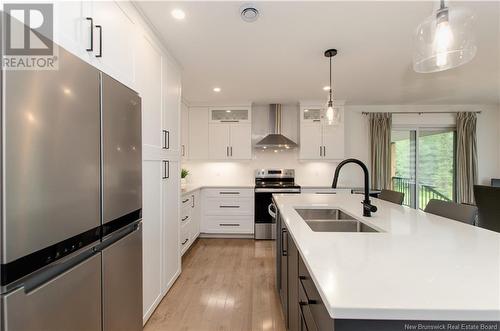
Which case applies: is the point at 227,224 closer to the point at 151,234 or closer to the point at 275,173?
the point at 275,173

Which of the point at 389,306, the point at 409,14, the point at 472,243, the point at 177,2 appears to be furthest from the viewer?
the point at 409,14

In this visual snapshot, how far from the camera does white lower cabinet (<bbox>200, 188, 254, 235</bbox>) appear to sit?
414 cm

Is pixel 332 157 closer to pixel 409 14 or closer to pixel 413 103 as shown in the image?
pixel 413 103

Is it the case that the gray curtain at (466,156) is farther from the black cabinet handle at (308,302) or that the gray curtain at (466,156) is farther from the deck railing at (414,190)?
the black cabinet handle at (308,302)

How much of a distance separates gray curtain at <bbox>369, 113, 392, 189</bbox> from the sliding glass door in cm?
24

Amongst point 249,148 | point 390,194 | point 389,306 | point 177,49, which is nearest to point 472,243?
point 389,306

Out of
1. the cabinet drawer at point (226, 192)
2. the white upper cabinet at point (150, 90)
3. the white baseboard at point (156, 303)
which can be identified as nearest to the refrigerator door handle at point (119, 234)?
the white upper cabinet at point (150, 90)

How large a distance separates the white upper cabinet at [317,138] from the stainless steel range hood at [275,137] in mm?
261

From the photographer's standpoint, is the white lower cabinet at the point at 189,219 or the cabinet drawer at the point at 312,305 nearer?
the cabinet drawer at the point at 312,305

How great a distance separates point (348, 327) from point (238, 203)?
359cm

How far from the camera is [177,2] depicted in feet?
5.48

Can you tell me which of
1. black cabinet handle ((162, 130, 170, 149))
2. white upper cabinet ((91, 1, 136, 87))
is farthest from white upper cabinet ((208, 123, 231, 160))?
white upper cabinet ((91, 1, 136, 87))

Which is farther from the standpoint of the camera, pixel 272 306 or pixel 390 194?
pixel 390 194

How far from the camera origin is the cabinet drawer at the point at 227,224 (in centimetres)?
414
